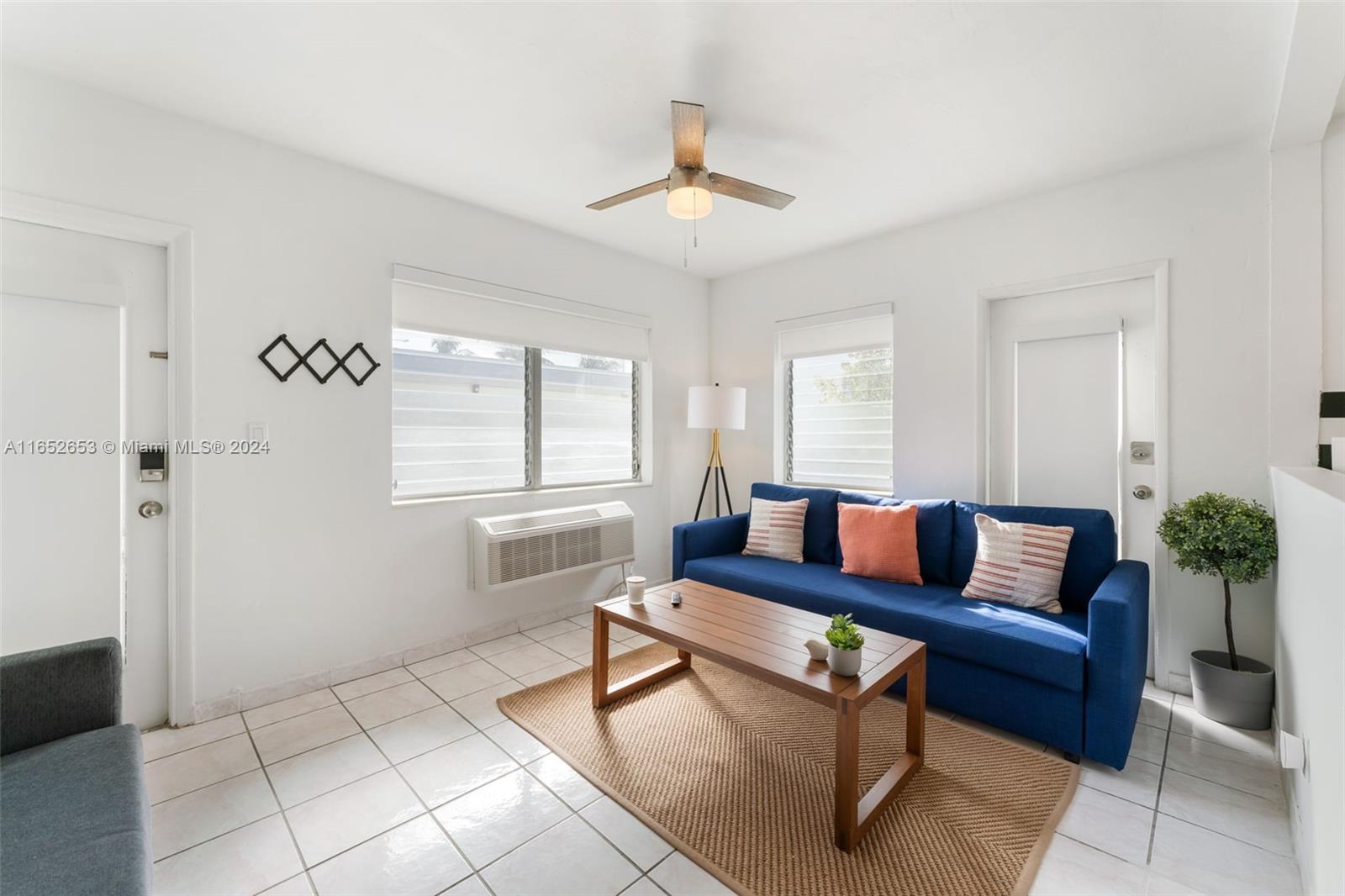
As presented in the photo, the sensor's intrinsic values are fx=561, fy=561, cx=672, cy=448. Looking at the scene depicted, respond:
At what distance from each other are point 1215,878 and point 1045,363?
238 centimetres

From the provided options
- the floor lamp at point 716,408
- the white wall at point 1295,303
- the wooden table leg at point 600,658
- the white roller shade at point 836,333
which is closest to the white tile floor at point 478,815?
the wooden table leg at point 600,658

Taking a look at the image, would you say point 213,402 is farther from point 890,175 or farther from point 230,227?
point 890,175

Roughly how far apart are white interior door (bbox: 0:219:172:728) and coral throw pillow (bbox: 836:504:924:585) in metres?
3.32

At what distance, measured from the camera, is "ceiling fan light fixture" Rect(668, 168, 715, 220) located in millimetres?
2246

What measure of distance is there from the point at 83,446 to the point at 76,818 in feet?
5.59

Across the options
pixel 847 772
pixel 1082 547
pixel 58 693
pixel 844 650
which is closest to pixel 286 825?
pixel 58 693

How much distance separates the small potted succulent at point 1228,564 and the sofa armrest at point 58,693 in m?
3.88

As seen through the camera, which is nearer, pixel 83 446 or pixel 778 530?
pixel 83 446

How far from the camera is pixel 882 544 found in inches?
123

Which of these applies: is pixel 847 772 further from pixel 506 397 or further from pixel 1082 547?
pixel 506 397

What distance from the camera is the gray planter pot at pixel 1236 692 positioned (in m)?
2.29

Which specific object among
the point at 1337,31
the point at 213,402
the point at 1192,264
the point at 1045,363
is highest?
the point at 1337,31

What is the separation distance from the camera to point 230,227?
2.51 m

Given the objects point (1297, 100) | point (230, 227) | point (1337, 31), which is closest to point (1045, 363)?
point (1297, 100)
